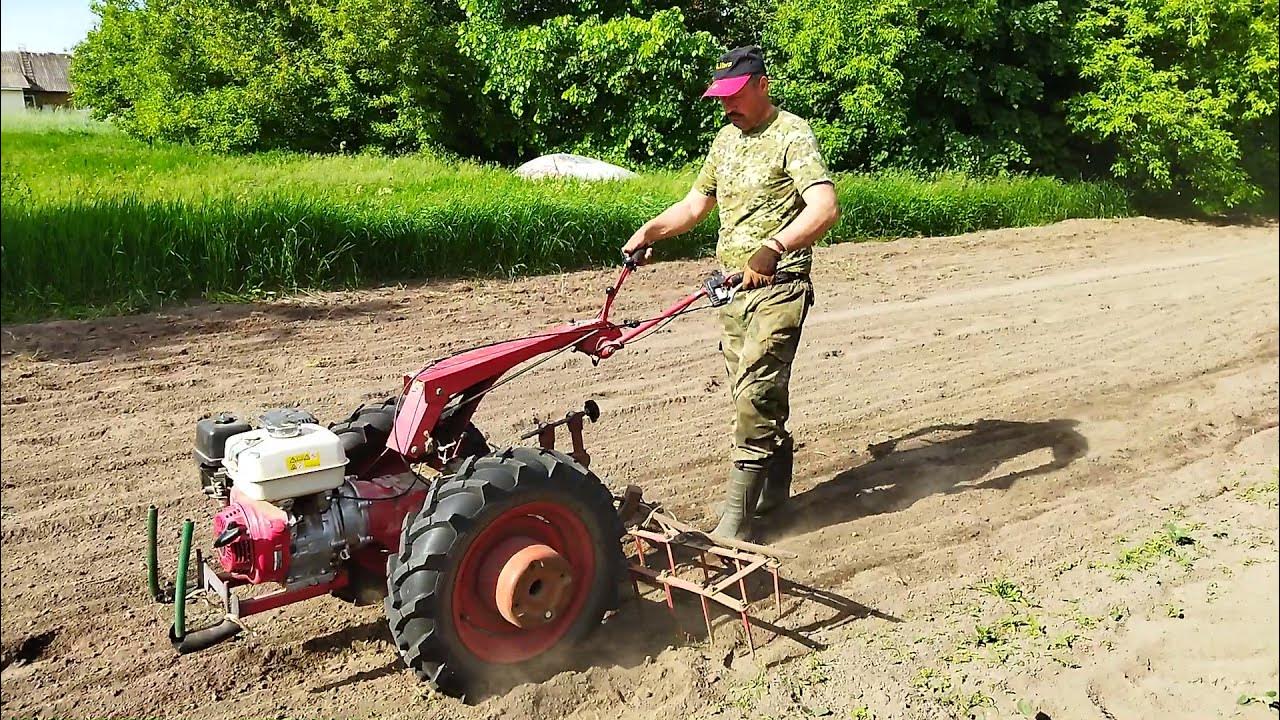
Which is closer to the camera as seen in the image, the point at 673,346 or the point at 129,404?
the point at 129,404

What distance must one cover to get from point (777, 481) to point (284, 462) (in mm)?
2501

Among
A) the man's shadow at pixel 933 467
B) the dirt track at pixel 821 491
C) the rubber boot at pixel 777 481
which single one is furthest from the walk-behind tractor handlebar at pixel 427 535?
the man's shadow at pixel 933 467

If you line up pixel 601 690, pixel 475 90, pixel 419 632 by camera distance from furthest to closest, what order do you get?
1. pixel 475 90
2. pixel 601 690
3. pixel 419 632

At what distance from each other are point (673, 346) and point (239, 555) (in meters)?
4.91

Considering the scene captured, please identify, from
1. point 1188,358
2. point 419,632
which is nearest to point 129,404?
point 419,632

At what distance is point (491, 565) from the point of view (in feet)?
11.4

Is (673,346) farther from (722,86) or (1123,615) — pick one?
(1123,615)

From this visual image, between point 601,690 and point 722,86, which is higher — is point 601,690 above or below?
below

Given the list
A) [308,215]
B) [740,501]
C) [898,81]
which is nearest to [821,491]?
[740,501]

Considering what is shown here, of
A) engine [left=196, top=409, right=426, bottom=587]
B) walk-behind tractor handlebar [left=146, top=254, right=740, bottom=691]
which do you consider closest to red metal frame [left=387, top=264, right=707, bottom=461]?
walk-behind tractor handlebar [left=146, top=254, right=740, bottom=691]

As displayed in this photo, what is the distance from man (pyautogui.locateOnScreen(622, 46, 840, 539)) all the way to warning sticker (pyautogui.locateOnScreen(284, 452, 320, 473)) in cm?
177

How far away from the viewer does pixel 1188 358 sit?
8117 millimetres

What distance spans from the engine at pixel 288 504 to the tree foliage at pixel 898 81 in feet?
36.5

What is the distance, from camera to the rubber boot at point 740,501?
15.3 feet
